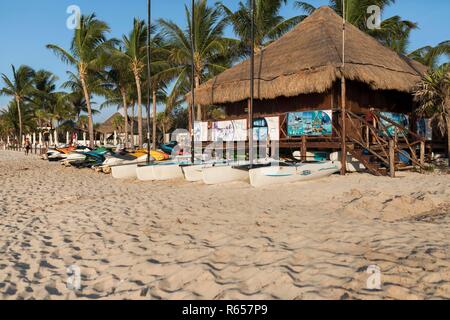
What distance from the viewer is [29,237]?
4848 millimetres

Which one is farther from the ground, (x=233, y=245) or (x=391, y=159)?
(x=391, y=159)

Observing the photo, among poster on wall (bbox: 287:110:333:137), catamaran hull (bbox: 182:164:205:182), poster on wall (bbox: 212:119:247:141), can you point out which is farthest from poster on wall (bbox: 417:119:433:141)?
catamaran hull (bbox: 182:164:205:182)

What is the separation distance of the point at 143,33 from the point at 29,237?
71.6 ft

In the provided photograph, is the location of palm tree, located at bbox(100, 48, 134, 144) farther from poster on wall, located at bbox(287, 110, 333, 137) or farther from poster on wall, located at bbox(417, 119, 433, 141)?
poster on wall, located at bbox(417, 119, 433, 141)

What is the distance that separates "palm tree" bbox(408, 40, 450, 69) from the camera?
2156cm

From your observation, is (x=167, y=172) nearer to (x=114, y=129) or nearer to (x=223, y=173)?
(x=223, y=173)

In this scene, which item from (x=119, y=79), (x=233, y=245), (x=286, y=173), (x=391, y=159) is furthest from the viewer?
(x=119, y=79)

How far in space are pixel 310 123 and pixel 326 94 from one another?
119 cm

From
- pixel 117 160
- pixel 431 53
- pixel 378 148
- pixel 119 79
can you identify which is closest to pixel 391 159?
pixel 378 148

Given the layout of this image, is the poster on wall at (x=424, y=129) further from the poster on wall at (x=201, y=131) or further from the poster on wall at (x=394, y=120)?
the poster on wall at (x=201, y=131)

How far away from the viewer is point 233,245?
4152mm

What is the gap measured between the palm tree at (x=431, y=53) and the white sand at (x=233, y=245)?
17946 mm

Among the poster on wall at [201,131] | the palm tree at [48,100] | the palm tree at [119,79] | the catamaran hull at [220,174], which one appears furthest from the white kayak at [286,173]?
the palm tree at [48,100]

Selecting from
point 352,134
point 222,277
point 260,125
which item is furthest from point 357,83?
point 222,277
